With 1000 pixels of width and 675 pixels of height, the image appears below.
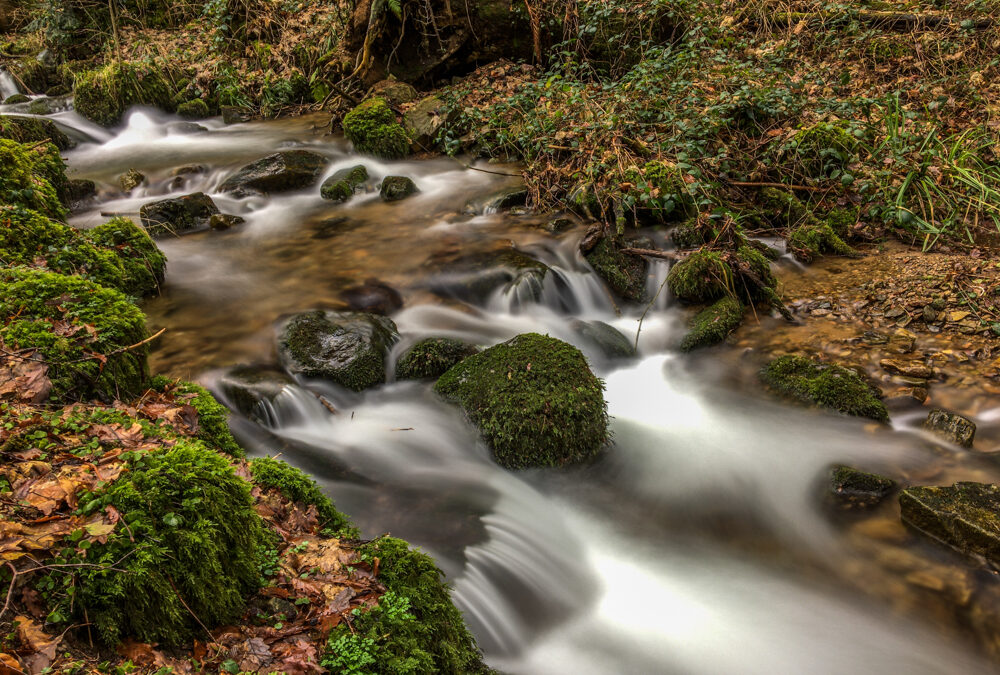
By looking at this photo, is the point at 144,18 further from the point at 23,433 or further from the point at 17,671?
the point at 17,671

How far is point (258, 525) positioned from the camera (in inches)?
98.1

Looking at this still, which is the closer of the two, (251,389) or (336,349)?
(251,389)

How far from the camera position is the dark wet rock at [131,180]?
31.7 feet

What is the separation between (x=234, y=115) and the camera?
1280 centimetres

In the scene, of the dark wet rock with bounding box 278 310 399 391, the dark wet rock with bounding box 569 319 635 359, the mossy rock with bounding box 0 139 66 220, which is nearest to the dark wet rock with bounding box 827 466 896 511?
the dark wet rock with bounding box 569 319 635 359

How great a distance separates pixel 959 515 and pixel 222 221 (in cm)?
894

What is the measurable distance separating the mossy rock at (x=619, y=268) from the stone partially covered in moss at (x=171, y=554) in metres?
5.33

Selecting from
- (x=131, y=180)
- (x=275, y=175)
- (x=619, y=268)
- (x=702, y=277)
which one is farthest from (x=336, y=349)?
(x=131, y=180)

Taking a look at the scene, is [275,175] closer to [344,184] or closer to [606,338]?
[344,184]

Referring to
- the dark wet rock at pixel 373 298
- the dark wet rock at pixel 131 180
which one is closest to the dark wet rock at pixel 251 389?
the dark wet rock at pixel 373 298

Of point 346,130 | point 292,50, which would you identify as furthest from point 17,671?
point 292,50

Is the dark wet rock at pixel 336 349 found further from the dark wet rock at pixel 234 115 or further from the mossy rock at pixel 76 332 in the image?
the dark wet rock at pixel 234 115

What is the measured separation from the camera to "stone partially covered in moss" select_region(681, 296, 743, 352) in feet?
19.5

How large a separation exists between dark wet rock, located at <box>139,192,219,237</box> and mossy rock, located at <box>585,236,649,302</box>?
571 cm
